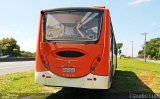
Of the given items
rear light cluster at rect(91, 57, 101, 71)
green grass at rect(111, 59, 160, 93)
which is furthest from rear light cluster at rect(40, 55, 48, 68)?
green grass at rect(111, 59, 160, 93)

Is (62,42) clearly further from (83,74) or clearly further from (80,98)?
(80,98)

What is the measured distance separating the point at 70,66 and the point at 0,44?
89716 mm

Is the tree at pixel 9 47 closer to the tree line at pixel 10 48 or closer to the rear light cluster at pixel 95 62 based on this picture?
the tree line at pixel 10 48

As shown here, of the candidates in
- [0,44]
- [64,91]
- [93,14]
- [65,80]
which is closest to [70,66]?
[65,80]

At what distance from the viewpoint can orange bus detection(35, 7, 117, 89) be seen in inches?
423

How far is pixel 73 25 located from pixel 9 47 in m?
A: 87.6

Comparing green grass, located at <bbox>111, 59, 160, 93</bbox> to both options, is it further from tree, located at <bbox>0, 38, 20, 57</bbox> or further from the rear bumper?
tree, located at <bbox>0, 38, 20, 57</bbox>

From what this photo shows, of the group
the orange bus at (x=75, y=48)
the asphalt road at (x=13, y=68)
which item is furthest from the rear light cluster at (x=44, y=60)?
the asphalt road at (x=13, y=68)

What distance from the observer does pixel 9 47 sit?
9650cm

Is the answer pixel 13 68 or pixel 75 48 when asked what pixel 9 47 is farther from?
pixel 75 48

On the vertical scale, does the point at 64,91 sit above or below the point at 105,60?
below

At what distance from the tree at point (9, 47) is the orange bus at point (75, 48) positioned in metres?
85.2

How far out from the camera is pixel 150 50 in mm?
160000

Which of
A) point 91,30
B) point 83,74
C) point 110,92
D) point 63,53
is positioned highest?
point 91,30
